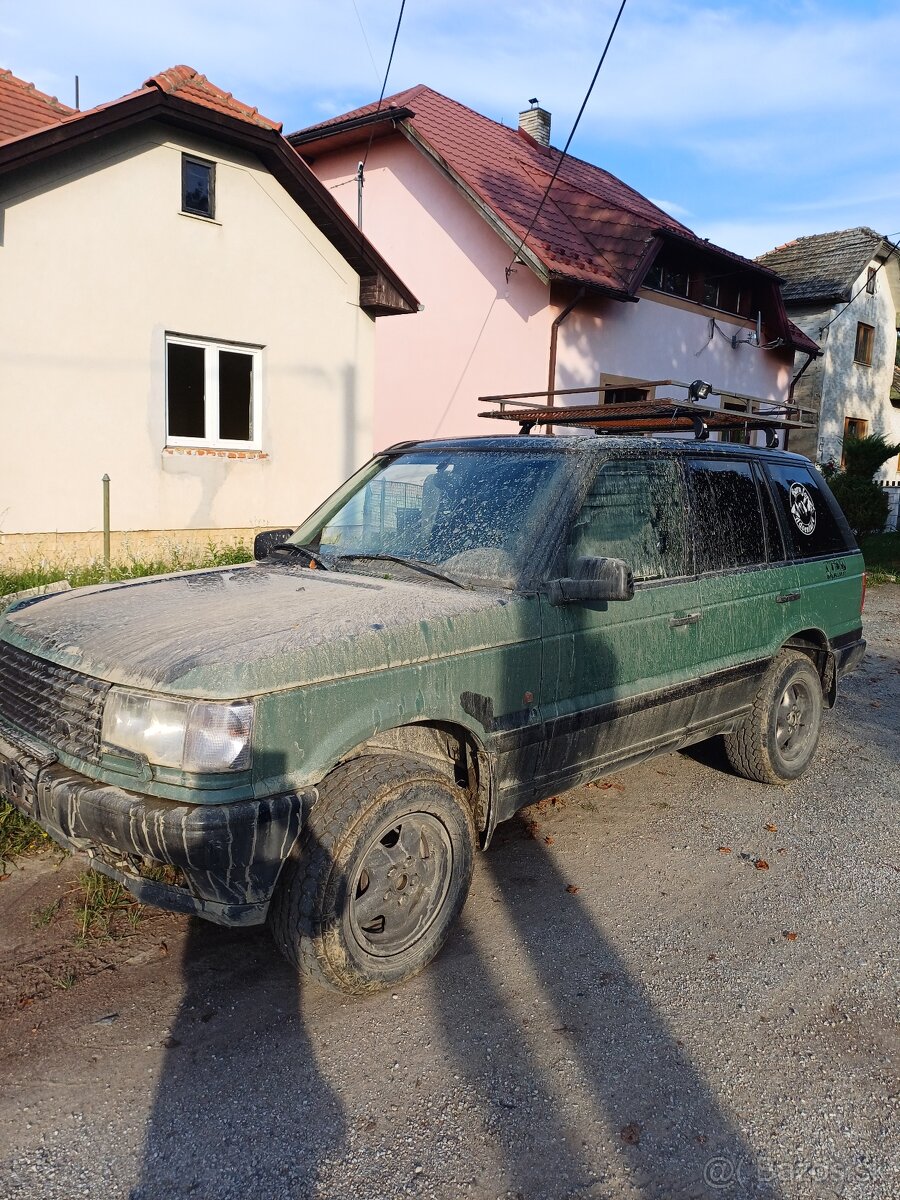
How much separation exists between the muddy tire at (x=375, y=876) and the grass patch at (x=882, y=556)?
12.4 metres

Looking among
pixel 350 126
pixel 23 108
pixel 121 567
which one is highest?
pixel 350 126

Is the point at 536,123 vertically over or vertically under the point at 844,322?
over

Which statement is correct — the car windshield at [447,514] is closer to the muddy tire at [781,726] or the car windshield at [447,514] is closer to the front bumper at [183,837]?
the front bumper at [183,837]

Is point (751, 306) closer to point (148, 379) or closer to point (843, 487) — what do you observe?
point (843, 487)

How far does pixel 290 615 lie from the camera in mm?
3246

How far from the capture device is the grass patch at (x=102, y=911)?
140 inches

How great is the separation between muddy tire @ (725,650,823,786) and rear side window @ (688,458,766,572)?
0.74 m

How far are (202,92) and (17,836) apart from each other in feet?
29.6

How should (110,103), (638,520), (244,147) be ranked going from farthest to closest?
(244,147) < (110,103) < (638,520)

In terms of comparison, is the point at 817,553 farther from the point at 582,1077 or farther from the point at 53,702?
the point at 53,702

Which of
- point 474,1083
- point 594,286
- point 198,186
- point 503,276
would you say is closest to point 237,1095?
point 474,1083

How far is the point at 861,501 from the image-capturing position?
18.1m

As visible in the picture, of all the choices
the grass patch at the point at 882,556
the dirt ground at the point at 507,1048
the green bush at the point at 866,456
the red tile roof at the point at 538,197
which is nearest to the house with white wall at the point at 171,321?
the red tile roof at the point at 538,197

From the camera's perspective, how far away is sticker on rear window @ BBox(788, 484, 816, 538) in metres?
5.27
